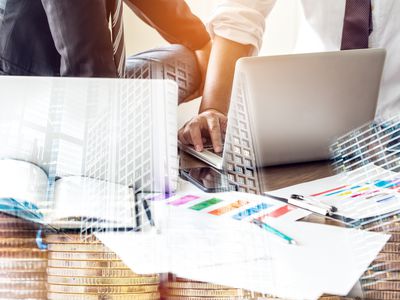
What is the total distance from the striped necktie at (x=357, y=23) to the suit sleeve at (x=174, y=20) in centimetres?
29

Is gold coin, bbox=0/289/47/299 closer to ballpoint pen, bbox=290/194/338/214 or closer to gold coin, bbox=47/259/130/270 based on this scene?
gold coin, bbox=47/259/130/270

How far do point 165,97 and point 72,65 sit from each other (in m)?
0.17

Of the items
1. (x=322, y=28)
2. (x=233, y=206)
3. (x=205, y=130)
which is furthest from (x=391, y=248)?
(x=322, y=28)

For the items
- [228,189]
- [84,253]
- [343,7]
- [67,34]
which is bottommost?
[84,253]

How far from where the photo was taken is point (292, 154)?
0.85m

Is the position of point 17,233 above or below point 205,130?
below

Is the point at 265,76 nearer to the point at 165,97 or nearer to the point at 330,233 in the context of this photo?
the point at 165,97

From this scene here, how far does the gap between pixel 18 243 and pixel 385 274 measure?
504mm

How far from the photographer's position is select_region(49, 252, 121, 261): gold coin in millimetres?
624

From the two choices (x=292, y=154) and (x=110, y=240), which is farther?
(x=292, y=154)

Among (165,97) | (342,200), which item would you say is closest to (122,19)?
(165,97)

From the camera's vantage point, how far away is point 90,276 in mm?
616

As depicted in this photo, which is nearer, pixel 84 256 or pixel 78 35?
pixel 84 256

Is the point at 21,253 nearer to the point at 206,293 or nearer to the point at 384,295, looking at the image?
the point at 206,293
